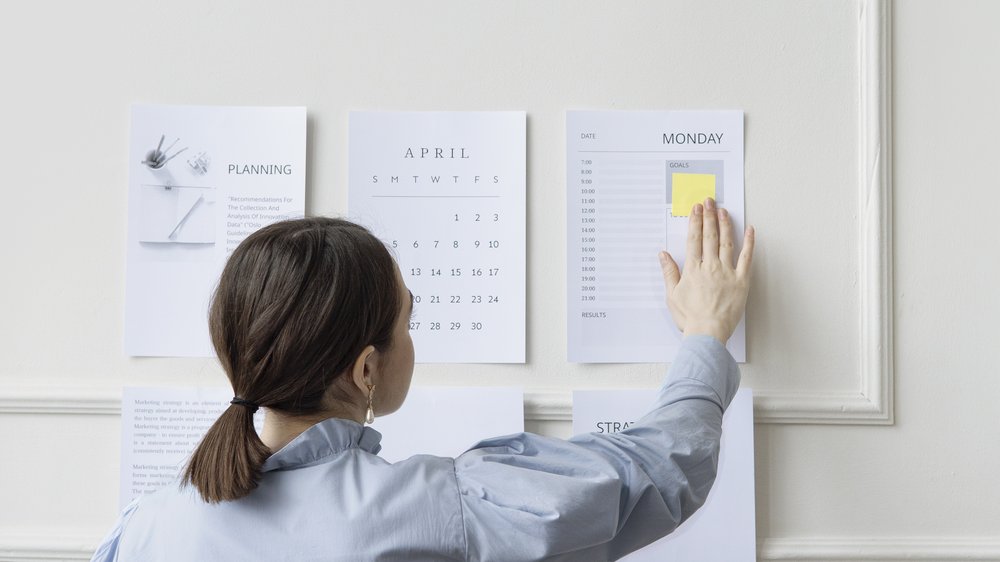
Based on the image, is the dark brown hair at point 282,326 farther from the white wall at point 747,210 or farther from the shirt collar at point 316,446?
the white wall at point 747,210

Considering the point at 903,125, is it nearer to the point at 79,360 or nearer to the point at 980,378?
the point at 980,378

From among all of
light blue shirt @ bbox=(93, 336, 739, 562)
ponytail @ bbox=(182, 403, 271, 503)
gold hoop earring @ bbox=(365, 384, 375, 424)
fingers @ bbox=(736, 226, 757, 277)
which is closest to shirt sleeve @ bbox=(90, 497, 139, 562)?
light blue shirt @ bbox=(93, 336, 739, 562)

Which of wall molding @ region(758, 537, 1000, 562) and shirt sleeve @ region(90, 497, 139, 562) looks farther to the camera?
wall molding @ region(758, 537, 1000, 562)

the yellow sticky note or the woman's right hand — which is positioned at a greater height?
the yellow sticky note

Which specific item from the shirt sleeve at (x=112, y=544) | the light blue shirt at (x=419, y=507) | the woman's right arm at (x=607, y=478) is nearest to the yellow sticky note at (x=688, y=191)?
the woman's right arm at (x=607, y=478)

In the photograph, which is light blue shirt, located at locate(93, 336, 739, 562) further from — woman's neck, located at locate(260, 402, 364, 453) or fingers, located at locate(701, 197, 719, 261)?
fingers, located at locate(701, 197, 719, 261)

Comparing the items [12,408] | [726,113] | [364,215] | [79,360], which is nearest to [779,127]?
[726,113]

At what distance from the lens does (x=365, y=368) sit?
768 mm

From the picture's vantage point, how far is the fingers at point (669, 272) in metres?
1.11

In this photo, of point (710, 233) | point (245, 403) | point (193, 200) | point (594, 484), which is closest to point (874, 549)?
point (710, 233)

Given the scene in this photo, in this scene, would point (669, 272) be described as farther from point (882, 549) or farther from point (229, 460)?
point (229, 460)

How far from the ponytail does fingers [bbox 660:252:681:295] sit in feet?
1.98

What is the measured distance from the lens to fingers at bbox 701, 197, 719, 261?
1.10 meters

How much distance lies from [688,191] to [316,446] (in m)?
0.66
